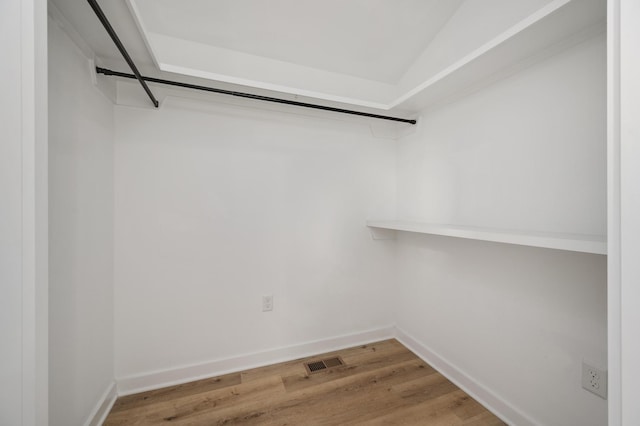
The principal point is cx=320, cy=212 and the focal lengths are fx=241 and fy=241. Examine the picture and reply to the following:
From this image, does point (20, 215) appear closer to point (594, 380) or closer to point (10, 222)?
point (10, 222)

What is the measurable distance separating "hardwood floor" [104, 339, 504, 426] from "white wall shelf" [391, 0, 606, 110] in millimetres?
1924

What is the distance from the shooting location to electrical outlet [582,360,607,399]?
1.00 m

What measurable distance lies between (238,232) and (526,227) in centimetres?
173

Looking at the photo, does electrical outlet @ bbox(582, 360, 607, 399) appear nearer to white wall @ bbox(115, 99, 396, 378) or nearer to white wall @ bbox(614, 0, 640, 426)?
white wall @ bbox(614, 0, 640, 426)

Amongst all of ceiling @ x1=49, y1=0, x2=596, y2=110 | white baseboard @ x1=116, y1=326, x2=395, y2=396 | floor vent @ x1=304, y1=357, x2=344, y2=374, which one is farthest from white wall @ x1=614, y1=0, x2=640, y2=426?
white baseboard @ x1=116, y1=326, x2=395, y2=396

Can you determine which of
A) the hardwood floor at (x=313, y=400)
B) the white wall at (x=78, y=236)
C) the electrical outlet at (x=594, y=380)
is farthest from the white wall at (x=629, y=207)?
the white wall at (x=78, y=236)

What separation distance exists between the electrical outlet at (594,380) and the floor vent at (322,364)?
4.26 ft

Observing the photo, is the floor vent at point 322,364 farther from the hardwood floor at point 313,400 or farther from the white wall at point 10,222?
the white wall at point 10,222

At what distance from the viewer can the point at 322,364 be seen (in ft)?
5.82

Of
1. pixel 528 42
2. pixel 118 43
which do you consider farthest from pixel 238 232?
pixel 528 42

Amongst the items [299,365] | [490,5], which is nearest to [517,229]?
[490,5]

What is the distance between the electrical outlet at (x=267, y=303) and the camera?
1775 millimetres

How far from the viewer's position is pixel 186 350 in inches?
63.0

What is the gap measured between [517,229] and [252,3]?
6.49 ft
